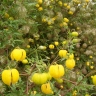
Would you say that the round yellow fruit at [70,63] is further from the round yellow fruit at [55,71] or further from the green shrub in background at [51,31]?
the green shrub in background at [51,31]

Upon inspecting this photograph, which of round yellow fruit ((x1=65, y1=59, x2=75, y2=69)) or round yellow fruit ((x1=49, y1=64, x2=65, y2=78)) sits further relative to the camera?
round yellow fruit ((x1=65, y1=59, x2=75, y2=69))

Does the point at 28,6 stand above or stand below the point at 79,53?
above

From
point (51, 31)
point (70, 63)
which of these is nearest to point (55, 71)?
point (70, 63)

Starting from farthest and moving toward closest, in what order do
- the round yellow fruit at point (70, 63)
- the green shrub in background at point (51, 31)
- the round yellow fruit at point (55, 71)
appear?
the green shrub in background at point (51, 31)
the round yellow fruit at point (70, 63)
the round yellow fruit at point (55, 71)

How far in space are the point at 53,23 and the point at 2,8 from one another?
96 cm

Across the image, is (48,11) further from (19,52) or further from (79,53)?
(19,52)

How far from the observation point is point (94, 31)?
12.3 feet

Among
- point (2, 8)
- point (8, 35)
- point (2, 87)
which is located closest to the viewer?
point (2, 87)

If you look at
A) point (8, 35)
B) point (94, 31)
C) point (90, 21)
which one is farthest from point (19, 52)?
point (90, 21)

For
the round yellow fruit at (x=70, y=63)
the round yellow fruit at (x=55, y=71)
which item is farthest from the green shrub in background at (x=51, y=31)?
the round yellow fruit at (x=55, y=71)

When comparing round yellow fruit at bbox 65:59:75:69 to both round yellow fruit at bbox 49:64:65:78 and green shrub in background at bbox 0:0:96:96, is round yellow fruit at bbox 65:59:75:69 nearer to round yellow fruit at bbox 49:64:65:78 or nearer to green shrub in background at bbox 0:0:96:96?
round yellow fruit at bbox 49:64:65:78

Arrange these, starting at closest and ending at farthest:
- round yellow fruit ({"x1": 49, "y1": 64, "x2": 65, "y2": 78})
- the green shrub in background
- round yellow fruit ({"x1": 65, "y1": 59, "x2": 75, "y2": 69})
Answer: round yellow fruit ({"x1": 49, "y1": 64, "x2": 65, "y2": 78}) → round yellow fruit ({"x1": 65, "y1": 59, "x2": 75, "y2": 69}) → the green shrub in background

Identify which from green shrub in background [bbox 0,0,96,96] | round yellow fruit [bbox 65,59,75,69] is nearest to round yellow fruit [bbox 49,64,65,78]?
round yellow fruit [bbox 65,59,75,69]

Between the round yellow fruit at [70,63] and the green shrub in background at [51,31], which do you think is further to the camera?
the green shrub in background at [51,31]
